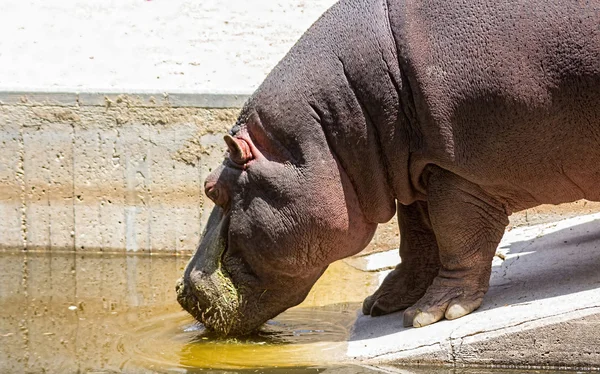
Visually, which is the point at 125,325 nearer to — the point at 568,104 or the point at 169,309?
the point at 169,309

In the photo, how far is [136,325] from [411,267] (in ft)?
5.08

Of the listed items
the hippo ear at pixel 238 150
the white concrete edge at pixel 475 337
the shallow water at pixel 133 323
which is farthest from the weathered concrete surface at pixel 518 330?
the hippo ear at pixel 238 150

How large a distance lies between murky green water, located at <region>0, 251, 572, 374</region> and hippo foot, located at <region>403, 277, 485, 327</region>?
377 mm

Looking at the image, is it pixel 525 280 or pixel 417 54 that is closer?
pixel 417 54

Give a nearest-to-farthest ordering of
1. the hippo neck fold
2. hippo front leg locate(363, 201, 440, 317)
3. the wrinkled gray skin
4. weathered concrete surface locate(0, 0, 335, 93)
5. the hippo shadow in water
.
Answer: the wrinkled gray skin, the hippo neck fold, the hippo shadow in water, hippo front leg locate(363, 201, 440, 317), weathered concrete surface locate(0, 0, 335, 93)

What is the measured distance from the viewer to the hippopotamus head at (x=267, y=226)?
526cm

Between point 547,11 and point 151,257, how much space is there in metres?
4.20

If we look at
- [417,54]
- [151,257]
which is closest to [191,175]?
[151,257]

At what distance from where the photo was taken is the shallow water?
5262 millimetres

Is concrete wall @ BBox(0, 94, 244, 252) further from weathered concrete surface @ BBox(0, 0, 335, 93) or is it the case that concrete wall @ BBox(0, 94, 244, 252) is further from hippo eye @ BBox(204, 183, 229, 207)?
hippo eye @ BBox(204, 183, 229, 207)

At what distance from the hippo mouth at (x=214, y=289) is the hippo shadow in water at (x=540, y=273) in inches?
24.6

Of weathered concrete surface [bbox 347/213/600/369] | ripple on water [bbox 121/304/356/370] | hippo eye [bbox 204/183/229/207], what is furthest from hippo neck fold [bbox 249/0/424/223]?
ripple on water [bbox 121/304/356/370]

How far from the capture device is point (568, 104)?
494 cm

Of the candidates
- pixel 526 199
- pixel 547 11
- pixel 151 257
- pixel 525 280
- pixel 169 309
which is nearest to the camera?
pixel 547 11
